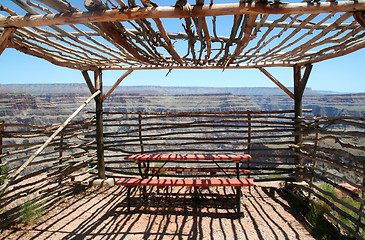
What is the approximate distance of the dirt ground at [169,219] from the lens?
3348 mm

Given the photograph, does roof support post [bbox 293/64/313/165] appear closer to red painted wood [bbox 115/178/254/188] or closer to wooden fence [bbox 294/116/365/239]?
wooden fence [bbox 294/116/365/239]

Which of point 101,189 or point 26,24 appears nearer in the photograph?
point 26,24

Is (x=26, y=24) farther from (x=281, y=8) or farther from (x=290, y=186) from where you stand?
(x=290, y=186)

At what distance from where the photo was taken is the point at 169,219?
376cm

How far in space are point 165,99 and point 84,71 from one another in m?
62.8

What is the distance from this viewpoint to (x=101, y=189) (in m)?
5.09

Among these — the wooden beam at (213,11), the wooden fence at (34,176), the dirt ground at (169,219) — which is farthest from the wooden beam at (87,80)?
the wooden beam at (213,11)

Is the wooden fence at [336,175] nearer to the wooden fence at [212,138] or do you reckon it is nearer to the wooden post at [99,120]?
the wooden fence at [212,138]

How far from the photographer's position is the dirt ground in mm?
3348

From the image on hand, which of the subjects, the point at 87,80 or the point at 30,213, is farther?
the point at 87,80

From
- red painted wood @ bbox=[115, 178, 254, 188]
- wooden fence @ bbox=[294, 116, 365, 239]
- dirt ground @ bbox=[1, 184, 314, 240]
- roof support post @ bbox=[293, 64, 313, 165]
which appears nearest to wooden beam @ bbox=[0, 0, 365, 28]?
wooden fence @ bbox=[294, 116, 365, 239]

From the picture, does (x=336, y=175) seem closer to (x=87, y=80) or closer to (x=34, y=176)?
(x=87, y=80)

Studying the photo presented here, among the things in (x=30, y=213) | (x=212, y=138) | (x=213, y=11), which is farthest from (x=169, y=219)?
(x=213, y=11)

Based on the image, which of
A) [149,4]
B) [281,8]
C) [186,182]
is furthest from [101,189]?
[281,8]
